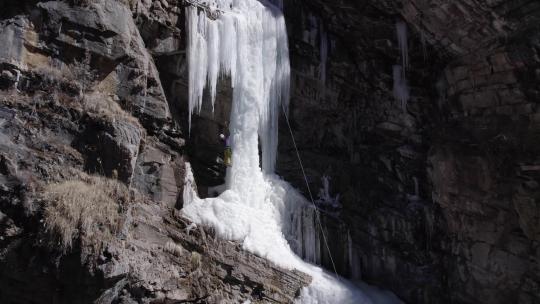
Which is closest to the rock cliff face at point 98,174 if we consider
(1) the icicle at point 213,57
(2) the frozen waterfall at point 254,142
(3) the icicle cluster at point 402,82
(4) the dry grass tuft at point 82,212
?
(4) the dry grass tuft at point 82,212

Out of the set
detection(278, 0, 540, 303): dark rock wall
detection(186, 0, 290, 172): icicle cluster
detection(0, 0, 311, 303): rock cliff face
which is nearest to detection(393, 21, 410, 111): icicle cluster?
detection(278, 0, 540, 303): dark rock wall

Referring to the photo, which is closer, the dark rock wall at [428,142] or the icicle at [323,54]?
the dark rock wall at [428,142]

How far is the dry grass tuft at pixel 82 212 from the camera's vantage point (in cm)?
928

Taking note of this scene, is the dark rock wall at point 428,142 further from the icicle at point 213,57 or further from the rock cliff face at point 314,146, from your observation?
the icicle at point 213,57

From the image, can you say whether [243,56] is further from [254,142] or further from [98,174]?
[98,174]

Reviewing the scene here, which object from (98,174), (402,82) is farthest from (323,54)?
(98,174)

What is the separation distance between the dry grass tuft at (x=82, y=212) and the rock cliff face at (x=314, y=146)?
103 mm

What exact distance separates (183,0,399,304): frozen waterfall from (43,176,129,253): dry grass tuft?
2323mm

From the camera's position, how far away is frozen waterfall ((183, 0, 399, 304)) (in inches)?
503

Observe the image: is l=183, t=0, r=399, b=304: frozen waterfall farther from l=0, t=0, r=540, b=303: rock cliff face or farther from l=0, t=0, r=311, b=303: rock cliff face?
l=0, t=0, r=311, b=303: rock cliff face

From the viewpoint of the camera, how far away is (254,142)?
1423 cm

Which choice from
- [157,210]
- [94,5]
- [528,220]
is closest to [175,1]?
[94,5]

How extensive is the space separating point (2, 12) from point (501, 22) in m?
11.2

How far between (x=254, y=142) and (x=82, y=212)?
5.52 metres
